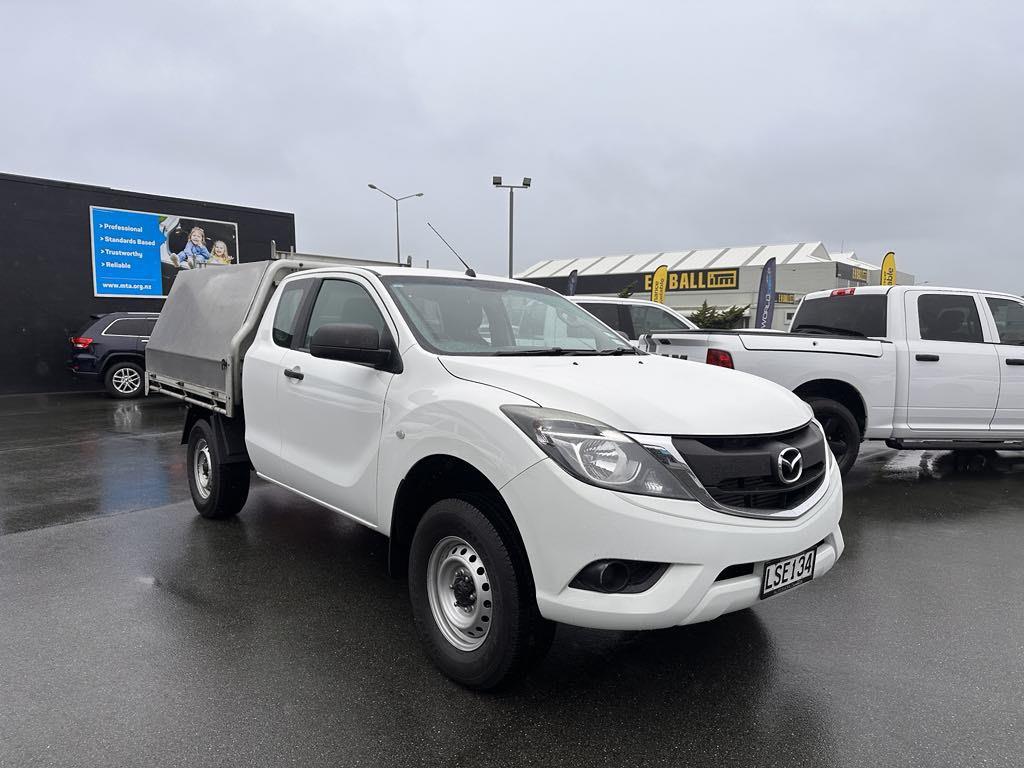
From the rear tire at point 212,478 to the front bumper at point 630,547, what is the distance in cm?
343

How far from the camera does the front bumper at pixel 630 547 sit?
2531 mm

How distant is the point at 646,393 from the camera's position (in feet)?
9.55

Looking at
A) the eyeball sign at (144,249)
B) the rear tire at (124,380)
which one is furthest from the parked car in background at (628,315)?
the eyeball sign at (144,249)

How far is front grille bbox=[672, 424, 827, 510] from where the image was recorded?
2.67 metres

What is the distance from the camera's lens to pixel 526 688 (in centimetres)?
305

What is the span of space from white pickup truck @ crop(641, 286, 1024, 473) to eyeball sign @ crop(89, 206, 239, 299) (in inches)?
595

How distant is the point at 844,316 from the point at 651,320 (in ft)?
13.6

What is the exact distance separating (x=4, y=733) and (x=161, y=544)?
Result: 7.93 ft

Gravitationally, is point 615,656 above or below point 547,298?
below

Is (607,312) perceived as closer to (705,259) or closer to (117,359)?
(117,359)

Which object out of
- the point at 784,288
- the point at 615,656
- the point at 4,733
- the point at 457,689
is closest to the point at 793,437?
the point at 615,656

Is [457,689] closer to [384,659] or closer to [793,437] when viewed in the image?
[384,659]

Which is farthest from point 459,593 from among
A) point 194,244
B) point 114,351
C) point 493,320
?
point 194,244

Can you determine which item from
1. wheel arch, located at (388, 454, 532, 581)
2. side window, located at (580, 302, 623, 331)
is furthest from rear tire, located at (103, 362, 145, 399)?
wheel arch, located at (388, 454, 532, 581)
